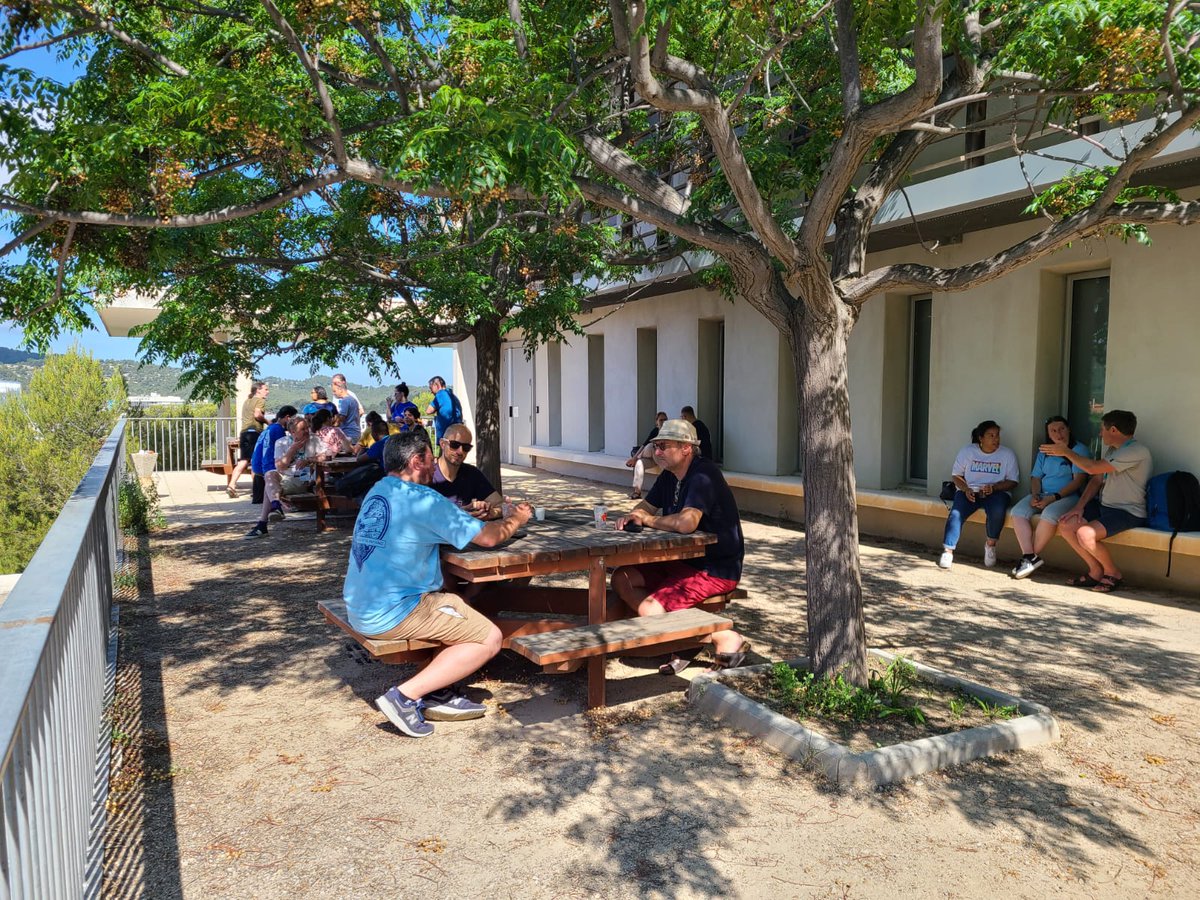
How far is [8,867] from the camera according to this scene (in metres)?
1.63

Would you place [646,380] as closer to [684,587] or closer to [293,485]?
[293,485]

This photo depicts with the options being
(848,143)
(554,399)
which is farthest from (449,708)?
(554,399)

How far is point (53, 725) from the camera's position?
2484 millimetres

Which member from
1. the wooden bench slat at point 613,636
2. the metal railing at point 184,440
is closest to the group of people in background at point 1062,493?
the wooden bench slat at point 613,636

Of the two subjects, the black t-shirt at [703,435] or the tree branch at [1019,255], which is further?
the black t-shirt at [703,435]

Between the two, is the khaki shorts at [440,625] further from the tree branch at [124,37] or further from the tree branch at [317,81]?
the tree branch at [124,37]

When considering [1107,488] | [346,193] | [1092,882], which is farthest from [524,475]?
[1092,882]

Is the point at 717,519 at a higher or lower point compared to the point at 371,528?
lower

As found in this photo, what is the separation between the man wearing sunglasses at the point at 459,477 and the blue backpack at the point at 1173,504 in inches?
219

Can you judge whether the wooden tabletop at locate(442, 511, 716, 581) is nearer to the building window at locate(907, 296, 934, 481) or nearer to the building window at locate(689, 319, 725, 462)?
the building window at locate(907, 296, 934, 481)

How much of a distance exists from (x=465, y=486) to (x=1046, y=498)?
544 centimetres

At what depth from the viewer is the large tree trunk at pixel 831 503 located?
4582 millimetres

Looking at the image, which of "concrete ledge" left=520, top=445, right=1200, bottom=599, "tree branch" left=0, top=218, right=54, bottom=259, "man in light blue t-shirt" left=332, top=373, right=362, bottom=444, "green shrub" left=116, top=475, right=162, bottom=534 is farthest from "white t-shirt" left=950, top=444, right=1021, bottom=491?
"green shrub" left=116, top=475, right=162, bottom=534

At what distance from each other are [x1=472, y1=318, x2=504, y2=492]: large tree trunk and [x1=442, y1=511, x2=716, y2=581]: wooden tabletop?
5856 mm
